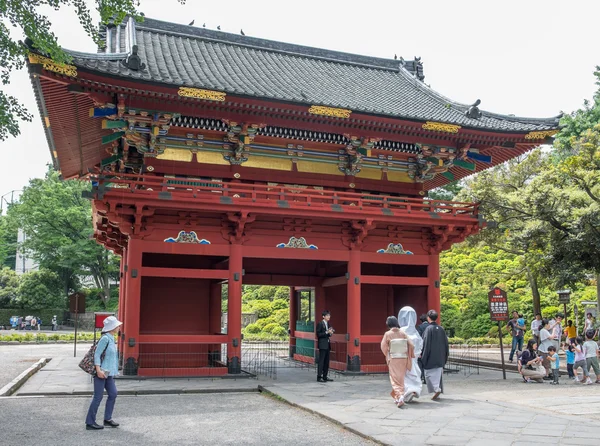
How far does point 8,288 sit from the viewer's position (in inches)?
1975

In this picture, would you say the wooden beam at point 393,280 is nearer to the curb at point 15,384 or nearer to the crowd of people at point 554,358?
the crowd of people at point 554,358

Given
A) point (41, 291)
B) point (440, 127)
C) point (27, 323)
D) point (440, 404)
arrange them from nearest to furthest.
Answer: point (440, 404)
point (440, 127)
point (27, 323)
point (41, 291)

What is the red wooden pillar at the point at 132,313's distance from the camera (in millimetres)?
14766

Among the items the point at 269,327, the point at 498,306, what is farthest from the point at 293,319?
the point at 269,327

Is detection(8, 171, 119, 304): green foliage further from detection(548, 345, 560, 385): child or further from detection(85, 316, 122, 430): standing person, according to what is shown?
detection(85, 316, 122, 430): standing person

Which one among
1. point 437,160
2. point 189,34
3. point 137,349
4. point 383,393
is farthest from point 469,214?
point 189,34

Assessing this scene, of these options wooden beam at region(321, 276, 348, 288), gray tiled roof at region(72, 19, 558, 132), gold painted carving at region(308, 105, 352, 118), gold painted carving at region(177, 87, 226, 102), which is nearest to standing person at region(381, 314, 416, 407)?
wooden beam at region(321, 276, 348, 288)

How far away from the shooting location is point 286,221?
16812mm

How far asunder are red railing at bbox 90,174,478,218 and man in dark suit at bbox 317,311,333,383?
11.1 ft

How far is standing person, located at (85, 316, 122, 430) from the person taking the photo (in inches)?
344

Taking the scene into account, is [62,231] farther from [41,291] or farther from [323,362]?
[323,362]

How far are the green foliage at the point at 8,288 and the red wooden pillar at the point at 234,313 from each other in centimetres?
4000

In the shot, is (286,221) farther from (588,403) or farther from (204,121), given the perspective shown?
(588,403)

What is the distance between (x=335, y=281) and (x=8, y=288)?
136 ft
